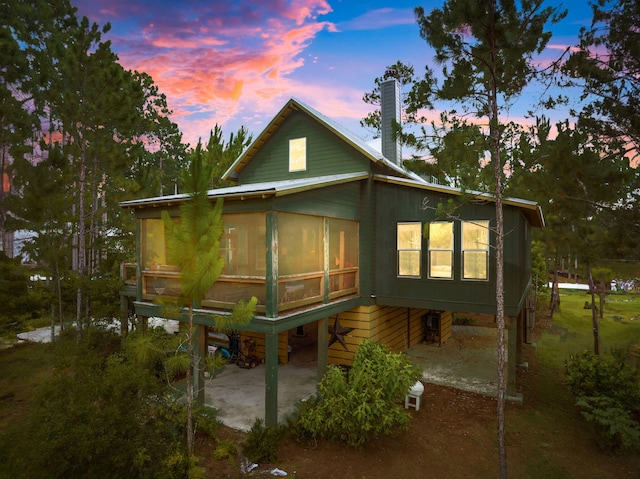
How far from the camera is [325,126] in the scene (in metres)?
13.4

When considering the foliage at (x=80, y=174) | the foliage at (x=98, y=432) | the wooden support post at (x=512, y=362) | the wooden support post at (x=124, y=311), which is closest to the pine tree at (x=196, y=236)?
the foliage at (x=98, y=432)

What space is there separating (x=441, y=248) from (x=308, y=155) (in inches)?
241

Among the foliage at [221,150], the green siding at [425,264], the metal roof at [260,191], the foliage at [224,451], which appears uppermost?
the foliage at [221,150]

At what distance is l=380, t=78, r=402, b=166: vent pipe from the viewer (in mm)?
14828

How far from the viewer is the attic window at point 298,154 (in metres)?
14.2

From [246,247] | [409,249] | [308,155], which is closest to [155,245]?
[246,247]

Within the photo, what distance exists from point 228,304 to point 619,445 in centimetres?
924

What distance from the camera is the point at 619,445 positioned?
7863mm

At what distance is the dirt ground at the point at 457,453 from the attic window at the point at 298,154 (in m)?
9.40

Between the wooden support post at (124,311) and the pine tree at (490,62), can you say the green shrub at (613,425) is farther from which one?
the wooden support post at (124,311)

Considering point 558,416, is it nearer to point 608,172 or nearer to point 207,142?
point 608,172

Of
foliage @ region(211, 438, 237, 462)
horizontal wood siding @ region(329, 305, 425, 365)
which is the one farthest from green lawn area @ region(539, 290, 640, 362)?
foliage @ region(211, 438, 237, 462)

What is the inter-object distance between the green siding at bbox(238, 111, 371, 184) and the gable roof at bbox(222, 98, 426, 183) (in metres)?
0.19

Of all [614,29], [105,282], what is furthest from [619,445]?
[105,282]
